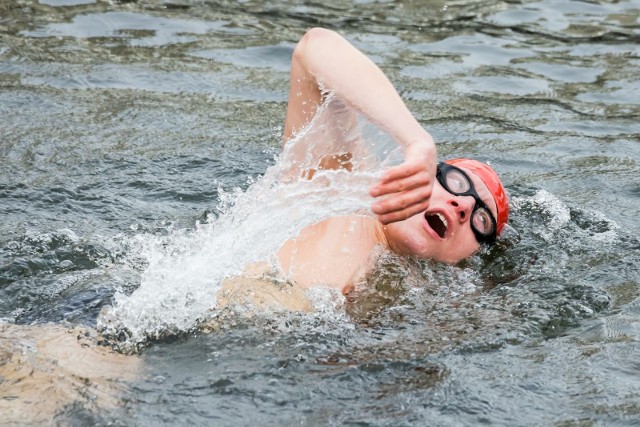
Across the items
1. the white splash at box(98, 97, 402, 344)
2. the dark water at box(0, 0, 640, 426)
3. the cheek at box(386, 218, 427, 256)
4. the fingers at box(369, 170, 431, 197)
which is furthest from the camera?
the cheek at box(386, 218, 427, 256)

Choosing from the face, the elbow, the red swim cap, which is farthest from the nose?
the elbow

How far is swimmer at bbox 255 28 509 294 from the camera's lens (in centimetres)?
403

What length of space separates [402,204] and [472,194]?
1636 millimetres

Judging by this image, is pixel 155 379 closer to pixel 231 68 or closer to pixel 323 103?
pixel 323 103

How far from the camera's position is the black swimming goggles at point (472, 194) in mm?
5484

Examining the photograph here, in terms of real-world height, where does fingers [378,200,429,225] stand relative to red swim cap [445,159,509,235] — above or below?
above

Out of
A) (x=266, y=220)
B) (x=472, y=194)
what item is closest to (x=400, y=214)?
(x=266, y=220)

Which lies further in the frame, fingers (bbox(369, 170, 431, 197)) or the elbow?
the elbow

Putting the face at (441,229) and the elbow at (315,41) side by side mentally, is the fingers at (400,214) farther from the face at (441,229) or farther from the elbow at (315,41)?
the face at (441,229)

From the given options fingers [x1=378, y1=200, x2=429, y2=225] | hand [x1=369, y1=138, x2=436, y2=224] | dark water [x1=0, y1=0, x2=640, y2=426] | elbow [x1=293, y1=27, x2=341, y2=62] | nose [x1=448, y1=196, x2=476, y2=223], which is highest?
elbow [x1=293, y1=27, x2=341, y2=62]

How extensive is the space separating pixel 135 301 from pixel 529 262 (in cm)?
231

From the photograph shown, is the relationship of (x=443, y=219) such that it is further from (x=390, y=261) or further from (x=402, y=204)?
(x=402, y=204)

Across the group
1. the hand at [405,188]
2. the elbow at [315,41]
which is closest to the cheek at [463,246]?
the elbow at [315,41]

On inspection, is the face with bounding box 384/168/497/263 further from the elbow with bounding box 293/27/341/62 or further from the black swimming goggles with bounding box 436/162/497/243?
the elbow with bounding box 293/27/341/62
